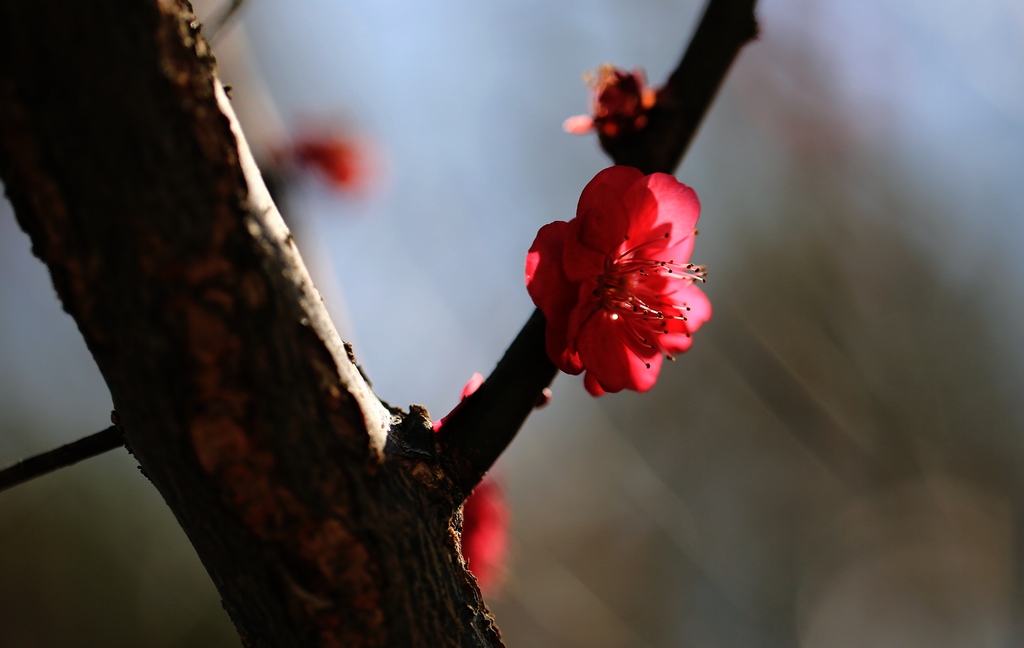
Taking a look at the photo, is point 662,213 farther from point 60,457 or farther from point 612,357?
point 60,457

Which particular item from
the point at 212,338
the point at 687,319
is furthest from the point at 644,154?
the point at 212,338

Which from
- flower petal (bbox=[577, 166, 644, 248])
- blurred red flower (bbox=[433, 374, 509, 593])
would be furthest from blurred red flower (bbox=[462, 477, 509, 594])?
flower petal (bbox=[577, 166, 644, 248])

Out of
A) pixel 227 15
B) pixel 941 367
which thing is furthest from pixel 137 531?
pixel 941 367

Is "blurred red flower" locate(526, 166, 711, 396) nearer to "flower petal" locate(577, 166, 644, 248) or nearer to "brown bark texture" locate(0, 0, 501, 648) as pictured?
"flower petal" locate(577, 166, 644, 248)

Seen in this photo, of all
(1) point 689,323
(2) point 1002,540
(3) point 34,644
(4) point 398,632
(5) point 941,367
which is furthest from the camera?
Result: (5) point 941,367

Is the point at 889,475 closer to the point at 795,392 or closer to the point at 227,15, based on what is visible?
the point at 795,392

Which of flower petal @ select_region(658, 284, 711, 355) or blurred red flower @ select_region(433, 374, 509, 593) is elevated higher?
flower petal @ select_region(658, 284, 711, 355)
